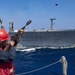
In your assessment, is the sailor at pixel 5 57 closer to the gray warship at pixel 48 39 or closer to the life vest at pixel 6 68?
the life vest at pixel 6 68

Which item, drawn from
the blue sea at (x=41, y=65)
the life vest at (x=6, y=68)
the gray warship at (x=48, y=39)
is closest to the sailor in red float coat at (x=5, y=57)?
the life vest at (x=6, y=68)

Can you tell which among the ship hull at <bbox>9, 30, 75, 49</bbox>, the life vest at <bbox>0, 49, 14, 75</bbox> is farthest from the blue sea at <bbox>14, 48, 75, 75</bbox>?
the ship hull at <bbox>9, 30, 75, 49</bbox>

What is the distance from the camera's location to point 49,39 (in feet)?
293

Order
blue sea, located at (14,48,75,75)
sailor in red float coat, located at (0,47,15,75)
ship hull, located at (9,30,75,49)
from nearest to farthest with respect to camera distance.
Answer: sailor in red float coat, located at (0,47,15,75)
blue sea, located at (14,48,75,75)
ship hull, located at (9,30,75,49)

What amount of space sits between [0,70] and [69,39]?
82362mm

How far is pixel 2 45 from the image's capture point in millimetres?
4477

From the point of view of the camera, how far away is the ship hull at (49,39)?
86394mm

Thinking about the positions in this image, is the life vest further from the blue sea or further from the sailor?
the blue sea

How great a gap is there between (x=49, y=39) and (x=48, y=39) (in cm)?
42

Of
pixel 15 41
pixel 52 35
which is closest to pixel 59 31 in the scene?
pixel 52 35

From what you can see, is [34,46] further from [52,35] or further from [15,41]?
[15,41]

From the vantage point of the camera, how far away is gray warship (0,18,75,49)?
8654 cm

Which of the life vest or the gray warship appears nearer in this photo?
the life vest

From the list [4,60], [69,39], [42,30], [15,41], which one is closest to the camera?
[4,60]
